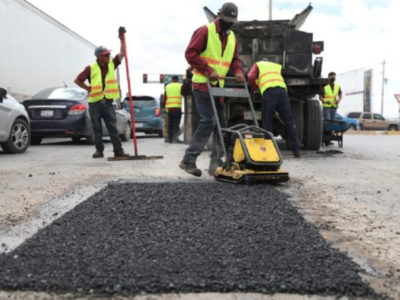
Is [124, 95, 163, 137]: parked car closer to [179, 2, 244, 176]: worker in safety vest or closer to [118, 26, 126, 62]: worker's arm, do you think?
[118, 26, 126, 62]: worker's arm

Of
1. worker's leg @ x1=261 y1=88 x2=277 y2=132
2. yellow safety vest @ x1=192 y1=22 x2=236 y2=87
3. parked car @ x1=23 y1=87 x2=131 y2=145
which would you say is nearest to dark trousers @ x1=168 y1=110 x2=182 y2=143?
parked car @ x1=23 y1=87 x2=131 y2=145

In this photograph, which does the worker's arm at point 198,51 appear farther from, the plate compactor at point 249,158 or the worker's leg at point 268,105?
the worker's leg at point 268,105

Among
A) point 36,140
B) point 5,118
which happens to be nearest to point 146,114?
point 36,140

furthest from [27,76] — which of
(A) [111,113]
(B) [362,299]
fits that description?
(B) [362,299]

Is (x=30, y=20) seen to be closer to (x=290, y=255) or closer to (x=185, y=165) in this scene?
(x=185, y=165)

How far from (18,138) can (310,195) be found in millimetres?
6577

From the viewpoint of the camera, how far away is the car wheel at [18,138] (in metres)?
9.30

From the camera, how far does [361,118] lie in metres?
35.5

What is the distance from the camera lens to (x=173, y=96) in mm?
13383

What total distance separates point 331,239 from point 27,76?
439 inches

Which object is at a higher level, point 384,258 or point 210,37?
point 210,37

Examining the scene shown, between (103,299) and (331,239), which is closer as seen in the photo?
(103,299)

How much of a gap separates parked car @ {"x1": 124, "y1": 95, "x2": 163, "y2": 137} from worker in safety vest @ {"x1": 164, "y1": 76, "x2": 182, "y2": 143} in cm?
349

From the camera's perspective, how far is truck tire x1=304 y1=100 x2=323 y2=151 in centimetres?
942
